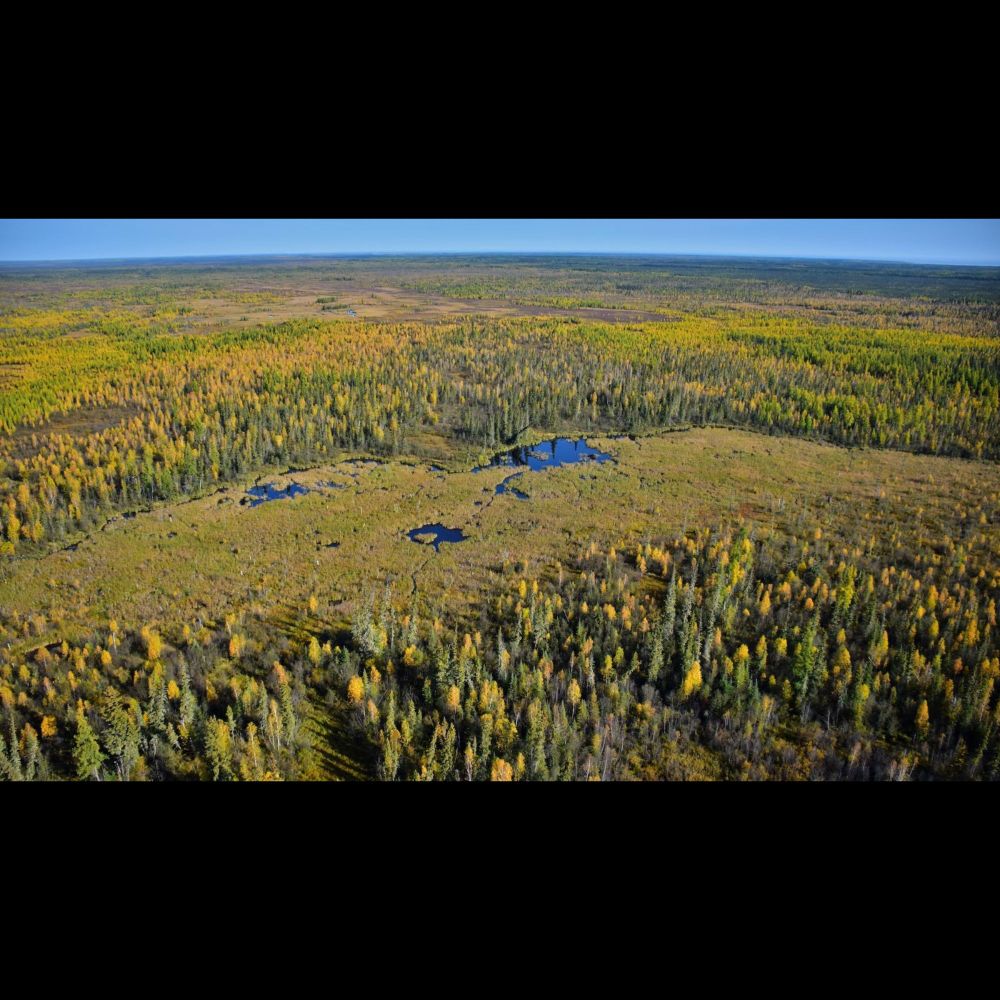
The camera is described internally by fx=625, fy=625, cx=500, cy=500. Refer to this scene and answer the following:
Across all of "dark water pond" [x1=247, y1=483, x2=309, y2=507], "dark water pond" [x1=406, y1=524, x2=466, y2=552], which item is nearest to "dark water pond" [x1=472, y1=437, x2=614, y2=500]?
"dark water pond" [x1=406, y1=524, x2=466, y2=552]

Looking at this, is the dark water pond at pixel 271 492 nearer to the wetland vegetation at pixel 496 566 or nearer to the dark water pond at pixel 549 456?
the wetland vegetation at pixel 496 566

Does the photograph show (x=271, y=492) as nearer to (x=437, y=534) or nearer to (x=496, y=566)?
(x=437, y=534)

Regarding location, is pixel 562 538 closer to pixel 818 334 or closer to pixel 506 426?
pixel 506 426

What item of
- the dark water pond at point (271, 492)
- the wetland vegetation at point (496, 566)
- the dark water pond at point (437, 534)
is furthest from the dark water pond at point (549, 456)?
the dark water pond at point (271, 492)

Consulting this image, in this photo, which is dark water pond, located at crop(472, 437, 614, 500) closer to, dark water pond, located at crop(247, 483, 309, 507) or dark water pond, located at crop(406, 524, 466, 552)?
dark water pond, located at crop(406, 524, 466, 552)

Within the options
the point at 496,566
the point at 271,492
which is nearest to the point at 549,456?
the point at 496,566
